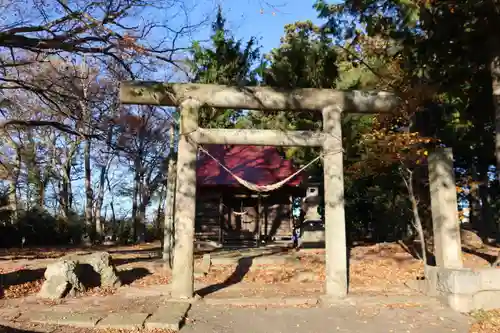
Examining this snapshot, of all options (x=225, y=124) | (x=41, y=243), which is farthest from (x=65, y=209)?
(x=225, y=124)

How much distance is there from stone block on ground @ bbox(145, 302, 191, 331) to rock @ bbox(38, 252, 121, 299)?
2472mm

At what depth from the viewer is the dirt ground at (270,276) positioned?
8758 millimetres

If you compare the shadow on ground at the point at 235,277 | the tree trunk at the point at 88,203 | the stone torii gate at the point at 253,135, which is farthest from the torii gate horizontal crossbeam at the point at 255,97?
the tree trunk at the point at 88,203

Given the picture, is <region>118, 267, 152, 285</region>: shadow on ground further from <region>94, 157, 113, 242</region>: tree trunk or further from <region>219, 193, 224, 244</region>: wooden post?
<region>94, 157, 113, 242</region>: tree trunk

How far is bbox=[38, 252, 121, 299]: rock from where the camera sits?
27.3 feet

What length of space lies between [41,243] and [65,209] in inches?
148

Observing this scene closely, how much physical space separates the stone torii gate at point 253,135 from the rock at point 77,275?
226 cm

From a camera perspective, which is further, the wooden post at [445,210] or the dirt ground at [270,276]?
the dirt ground at [270,276]

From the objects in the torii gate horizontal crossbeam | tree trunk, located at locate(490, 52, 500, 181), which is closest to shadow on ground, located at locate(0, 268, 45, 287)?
the torii gate horizontal crossbeam

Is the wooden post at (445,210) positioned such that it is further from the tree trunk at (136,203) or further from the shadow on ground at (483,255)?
the tree trunk at (136,203)

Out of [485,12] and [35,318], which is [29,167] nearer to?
[35,318]

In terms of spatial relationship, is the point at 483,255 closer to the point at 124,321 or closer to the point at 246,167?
the point at 124,321

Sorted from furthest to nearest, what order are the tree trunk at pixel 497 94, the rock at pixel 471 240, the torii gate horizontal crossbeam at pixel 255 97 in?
the rock at pixel 471 240
the torii gate horizontal crossbeam at pixel 255 97
the tree trunk at pixel 497 94

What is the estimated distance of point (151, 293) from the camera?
8.84m
